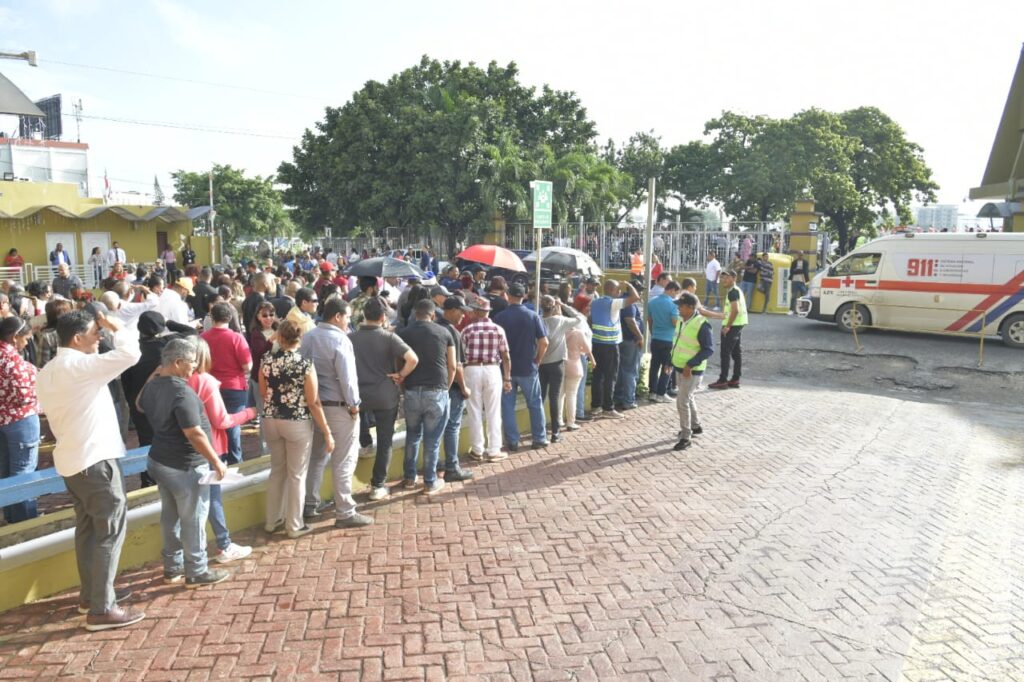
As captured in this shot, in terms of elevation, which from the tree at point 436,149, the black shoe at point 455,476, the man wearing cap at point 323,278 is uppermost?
the tree at point 436,149

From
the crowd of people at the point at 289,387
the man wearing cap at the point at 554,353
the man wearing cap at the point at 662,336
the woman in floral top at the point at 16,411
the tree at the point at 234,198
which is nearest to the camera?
the crowd of people at the point at 289,387

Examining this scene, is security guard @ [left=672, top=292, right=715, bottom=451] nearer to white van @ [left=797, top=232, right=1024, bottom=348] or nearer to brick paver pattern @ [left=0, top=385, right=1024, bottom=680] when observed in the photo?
brick paver pattern @ [left=0, top=385, right=1024, bottom=680]

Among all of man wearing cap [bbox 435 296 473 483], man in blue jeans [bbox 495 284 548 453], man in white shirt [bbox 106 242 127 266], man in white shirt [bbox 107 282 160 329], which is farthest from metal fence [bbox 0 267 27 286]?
man wearing cap [bbox 435 296 473 483]

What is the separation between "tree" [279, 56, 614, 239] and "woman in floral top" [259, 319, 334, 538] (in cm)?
2151

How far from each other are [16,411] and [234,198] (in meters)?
51.5

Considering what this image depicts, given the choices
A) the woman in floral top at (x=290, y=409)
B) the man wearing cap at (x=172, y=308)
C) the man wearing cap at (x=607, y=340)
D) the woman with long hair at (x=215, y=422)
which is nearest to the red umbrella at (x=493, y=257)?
the man wearing cap at (x=607, y=340)

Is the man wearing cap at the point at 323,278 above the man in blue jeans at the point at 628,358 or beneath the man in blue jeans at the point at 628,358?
above

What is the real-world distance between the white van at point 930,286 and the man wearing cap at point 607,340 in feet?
29.2

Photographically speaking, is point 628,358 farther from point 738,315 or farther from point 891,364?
point 891,364

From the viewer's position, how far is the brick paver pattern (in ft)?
13.6

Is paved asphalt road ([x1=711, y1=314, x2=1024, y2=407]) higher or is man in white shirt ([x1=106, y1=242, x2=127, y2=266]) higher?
man in white shirt ([x1=106, y1=242, x2=127, y2=266])

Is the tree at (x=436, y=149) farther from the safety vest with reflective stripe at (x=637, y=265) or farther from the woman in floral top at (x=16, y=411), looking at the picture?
the woman in floral top at (x=16, y=411)

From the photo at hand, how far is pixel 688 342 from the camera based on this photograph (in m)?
7.96

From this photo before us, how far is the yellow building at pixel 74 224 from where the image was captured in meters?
26.3
